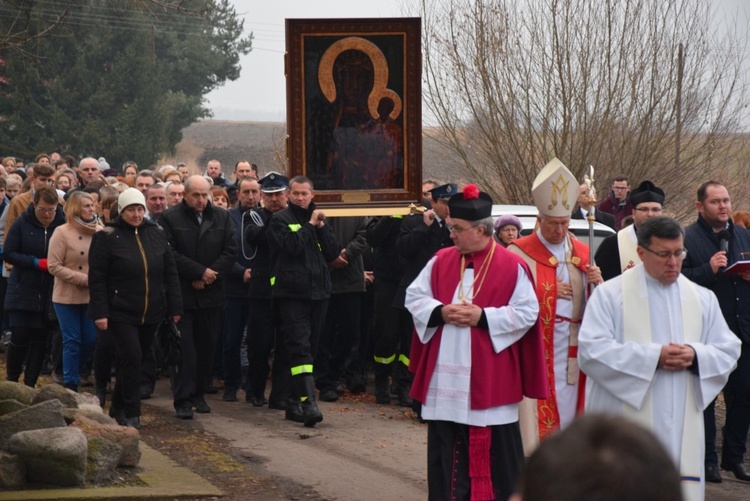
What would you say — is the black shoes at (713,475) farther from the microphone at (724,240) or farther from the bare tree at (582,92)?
the bare tree at (582,92)

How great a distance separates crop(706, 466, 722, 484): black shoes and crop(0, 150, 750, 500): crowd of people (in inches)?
0.4

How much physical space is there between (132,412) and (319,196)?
96.8 inches

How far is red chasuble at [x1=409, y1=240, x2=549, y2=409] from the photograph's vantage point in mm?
6727

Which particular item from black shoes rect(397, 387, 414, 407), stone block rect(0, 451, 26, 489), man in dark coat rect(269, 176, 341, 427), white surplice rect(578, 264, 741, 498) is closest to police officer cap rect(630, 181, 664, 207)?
man in dark coat rect(269, 176, 341, 427)

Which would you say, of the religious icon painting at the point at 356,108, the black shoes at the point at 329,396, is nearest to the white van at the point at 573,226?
the religious icon painting at the point at 356,108

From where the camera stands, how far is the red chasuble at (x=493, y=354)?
673 centimetres

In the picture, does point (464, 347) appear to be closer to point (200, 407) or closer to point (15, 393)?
point (15, 393)

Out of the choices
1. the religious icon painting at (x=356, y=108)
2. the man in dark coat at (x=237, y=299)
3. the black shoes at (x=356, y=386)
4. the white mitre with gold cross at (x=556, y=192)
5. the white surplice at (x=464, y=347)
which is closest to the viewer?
the white surplice at (x=464, y=347)

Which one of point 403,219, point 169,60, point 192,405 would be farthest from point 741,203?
point 169,60

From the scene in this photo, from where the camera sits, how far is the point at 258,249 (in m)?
11.1

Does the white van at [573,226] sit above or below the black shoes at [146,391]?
above

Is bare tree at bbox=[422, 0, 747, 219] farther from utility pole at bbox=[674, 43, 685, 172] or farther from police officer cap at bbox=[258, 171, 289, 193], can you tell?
police officer cap at bbox=[258, 171, 289, 193]

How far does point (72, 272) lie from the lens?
34.6ft

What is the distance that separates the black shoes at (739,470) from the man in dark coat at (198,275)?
4.43 meters
